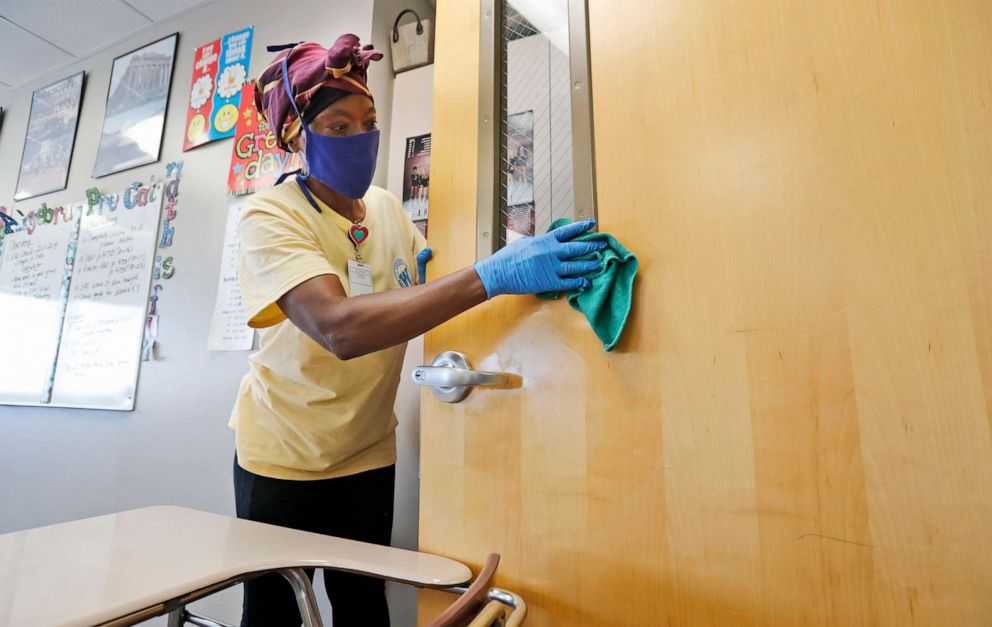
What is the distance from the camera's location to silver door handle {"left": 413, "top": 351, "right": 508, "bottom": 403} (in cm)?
62

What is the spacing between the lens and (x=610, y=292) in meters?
0.61

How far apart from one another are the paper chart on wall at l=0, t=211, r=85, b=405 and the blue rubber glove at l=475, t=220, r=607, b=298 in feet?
7.83

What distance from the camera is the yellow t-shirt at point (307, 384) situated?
2.94ft

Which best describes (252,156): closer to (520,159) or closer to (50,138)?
(520,159)

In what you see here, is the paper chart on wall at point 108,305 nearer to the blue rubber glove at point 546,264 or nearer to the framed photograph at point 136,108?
the framed photograph at point 136,108

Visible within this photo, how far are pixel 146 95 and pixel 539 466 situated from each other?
2.32 metres

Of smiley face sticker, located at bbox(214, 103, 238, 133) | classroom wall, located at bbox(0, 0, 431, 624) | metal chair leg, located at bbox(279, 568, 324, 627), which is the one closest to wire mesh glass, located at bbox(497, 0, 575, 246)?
metal chair leg, located at bbox(279, 568, 324, 627)

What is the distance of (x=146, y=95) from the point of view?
6.52ft

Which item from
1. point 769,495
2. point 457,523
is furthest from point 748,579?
point 457,523

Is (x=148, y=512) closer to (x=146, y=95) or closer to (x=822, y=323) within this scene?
(x=822, y=323)

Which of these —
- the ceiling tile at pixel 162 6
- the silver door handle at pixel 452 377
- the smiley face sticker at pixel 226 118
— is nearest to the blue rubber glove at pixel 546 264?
the silver door handle at pixel 452 377

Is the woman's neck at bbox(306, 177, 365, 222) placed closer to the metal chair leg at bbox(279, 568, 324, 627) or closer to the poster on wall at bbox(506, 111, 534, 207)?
the poster on wall at bbox(506, 111, 534, 207)

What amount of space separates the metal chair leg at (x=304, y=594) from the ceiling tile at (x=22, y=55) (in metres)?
2.77

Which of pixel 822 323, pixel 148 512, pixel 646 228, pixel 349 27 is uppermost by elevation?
pixel 349 27
